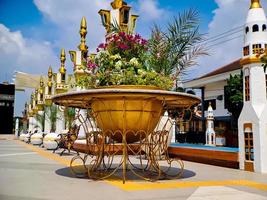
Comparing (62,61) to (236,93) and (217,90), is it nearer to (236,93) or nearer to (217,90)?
(236,93)

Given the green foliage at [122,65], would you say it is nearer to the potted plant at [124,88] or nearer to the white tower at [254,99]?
the potted plant at [124,88]

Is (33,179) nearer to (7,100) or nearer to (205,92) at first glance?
(205,92)

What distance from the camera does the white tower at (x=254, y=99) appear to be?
7145mm

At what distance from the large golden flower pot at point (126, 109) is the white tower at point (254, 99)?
7.56 feet

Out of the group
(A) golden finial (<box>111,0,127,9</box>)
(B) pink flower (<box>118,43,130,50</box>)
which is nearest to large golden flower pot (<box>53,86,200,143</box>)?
(B) pink flower (<box>118,43,130,50</box>)

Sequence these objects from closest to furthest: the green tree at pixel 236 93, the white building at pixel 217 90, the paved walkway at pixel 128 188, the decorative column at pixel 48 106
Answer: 1. the paved walkway at pixel 128 188
2. the green tree at pixel 236 93
3. the white building at pixel 217 90
4. the decorative column at pixel 48 106

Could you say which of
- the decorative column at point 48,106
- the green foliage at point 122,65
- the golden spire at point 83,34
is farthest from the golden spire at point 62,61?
the green foliage at point 122,65

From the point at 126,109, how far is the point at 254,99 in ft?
11.3

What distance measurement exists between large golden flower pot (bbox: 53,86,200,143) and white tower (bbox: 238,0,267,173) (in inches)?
90.7

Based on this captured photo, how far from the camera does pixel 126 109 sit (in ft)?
17.7

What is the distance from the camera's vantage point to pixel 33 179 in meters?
5.52

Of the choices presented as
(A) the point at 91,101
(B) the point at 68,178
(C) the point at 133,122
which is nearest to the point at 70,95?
(A) the point at 91,101

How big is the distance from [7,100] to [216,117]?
30419 millimetres

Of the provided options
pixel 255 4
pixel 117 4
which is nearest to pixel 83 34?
pixel 117 4
